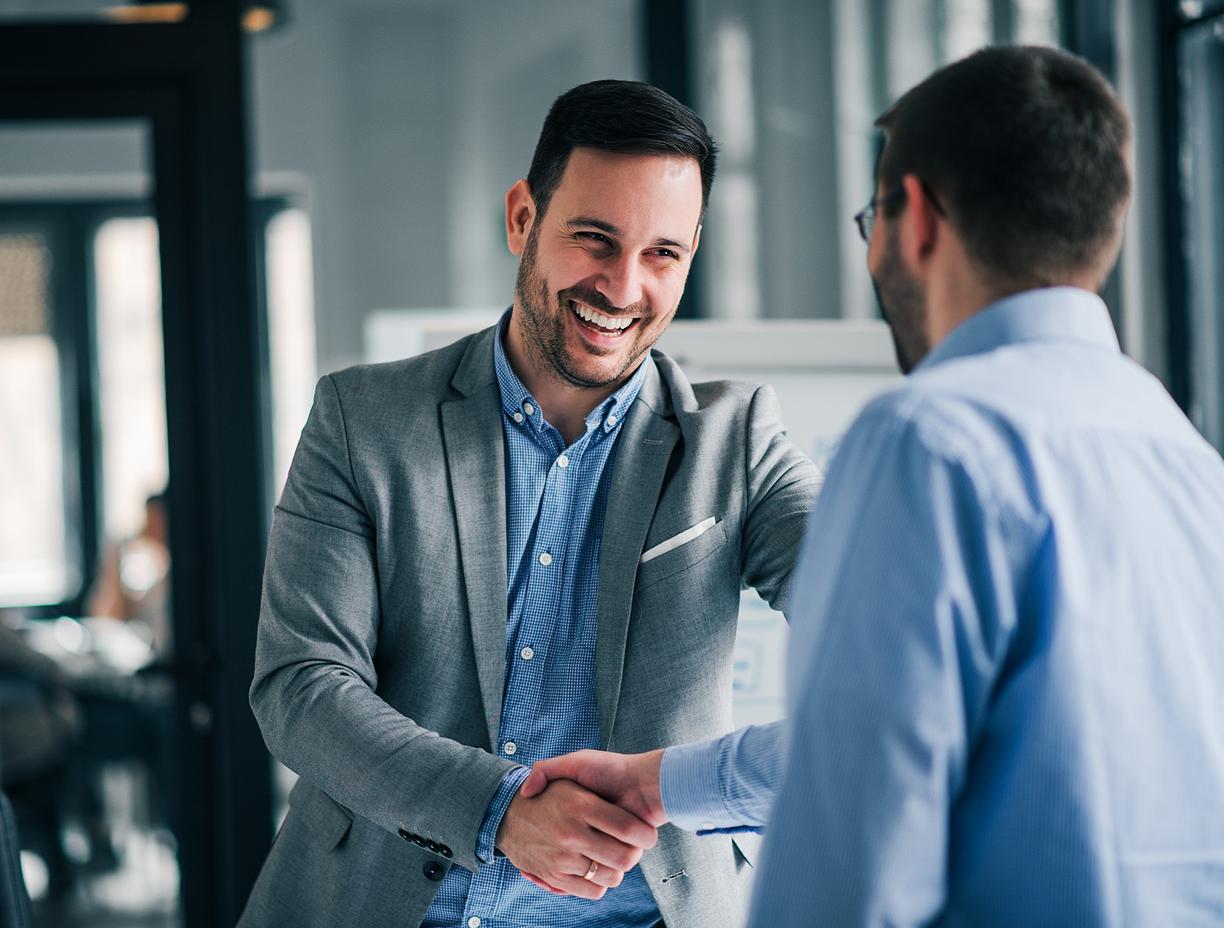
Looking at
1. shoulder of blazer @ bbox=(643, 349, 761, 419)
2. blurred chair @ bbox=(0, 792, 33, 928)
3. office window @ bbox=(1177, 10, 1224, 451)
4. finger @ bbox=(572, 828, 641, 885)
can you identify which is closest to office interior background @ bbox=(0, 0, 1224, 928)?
office window @ bbox=(1177, 10, 1224, 451)

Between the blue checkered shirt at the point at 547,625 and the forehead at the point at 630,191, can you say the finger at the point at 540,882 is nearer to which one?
the blue checkered shirt at the point at 547,625

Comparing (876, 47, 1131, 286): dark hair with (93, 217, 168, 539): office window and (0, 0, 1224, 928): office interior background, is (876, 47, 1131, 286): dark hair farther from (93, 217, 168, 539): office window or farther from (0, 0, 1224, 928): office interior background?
(93, 217, 168, 539): office window

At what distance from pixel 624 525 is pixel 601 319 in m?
0.24

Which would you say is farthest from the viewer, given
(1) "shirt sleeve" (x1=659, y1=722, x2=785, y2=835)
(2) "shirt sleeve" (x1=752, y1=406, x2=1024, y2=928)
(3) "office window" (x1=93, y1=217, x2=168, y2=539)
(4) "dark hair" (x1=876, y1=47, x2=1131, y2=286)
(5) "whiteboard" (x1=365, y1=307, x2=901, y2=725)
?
(3) "office window" (x1=93, y1=217, x2=168, y2=539)

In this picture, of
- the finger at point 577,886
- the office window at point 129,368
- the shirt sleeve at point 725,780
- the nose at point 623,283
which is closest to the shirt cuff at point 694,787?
the shirt sleeve at point 725,780

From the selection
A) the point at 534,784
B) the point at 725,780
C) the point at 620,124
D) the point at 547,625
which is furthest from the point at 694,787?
the point at 620,124

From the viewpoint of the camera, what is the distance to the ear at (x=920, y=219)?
2.97 ft

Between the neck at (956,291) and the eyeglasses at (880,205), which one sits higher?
the eyeglasses at (880,205)

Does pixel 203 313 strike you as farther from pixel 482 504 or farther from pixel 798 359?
pixel 482 504

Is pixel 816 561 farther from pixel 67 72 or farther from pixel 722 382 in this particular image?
pixel 67 72

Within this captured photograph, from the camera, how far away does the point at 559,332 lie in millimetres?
1487

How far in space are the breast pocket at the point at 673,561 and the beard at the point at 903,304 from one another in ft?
1.65

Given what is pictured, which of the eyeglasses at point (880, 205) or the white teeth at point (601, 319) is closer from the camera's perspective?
the eyeglasses at point (880, 205)

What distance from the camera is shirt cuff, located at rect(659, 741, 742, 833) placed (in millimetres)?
1249
